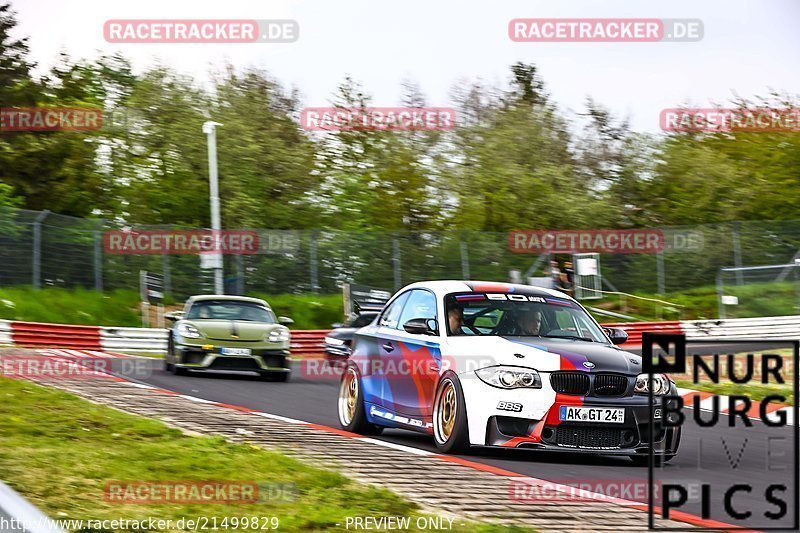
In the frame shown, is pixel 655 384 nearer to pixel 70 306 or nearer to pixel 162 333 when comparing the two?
pixel 162 333

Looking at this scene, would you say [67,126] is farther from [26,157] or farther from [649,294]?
[649,294]

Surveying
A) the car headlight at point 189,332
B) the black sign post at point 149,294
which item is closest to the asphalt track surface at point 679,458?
the car headlight at point 189,332

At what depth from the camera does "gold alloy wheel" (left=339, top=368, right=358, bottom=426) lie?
11661 mm

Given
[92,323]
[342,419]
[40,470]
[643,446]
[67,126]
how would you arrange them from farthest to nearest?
[67,126]
[92,323]
[342,419]
[643,446]
[40,470]

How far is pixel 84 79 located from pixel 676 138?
23115 millimetres

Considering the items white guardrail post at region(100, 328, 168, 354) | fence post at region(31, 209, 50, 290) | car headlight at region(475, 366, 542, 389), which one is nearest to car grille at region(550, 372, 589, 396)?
car headlight at region(475, 366, 542, 389)

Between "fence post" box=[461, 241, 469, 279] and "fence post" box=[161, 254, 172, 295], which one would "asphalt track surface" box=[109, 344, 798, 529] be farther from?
"fence post" box=[461, 241, 469, 279]

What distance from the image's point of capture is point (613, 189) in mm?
45469

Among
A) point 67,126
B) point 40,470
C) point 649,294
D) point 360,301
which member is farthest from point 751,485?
point 67,126

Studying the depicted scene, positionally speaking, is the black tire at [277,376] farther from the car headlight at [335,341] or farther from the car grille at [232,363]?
the car headlight at [335,341]

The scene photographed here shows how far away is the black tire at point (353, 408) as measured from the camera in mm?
11469

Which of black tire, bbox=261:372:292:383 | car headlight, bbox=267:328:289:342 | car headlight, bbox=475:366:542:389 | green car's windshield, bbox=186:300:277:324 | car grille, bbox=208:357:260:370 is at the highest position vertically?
green car's windshield, bbox=186:300:277:324

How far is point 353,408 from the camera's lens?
11.6 m

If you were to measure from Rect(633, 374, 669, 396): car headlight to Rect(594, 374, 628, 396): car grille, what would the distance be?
0.12 metres
